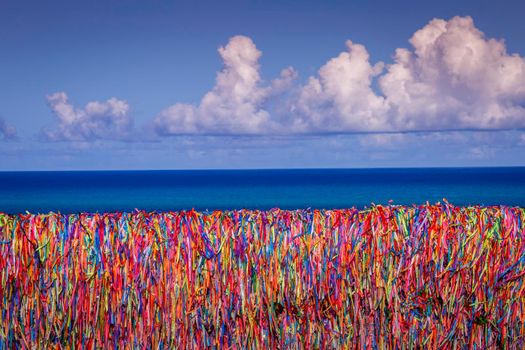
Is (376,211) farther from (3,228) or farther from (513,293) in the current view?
(3,228)

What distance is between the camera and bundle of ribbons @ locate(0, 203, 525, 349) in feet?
17.1

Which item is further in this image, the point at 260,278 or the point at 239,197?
the point at 239,197

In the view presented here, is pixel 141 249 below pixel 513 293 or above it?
above

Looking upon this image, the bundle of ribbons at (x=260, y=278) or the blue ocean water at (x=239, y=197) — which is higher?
the blue ocean water at (x=239, y=197)

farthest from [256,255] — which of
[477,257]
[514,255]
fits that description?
[514,255]

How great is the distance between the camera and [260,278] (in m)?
5.30

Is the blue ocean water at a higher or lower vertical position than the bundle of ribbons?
higher

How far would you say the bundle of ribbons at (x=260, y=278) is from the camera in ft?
17.1

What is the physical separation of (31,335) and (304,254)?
2.39m

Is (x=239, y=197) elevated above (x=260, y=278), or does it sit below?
above

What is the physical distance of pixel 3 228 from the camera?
17.0 ft

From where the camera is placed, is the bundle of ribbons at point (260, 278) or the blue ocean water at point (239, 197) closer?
the bundle of ribbons at point (260, 278)

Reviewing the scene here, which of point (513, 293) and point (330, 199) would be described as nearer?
point (513, 293)

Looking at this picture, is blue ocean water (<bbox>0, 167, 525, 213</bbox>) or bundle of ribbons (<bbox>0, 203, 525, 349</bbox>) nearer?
bundle of ribbons (<bbox>0, 203, 525, 349</bbox>)
